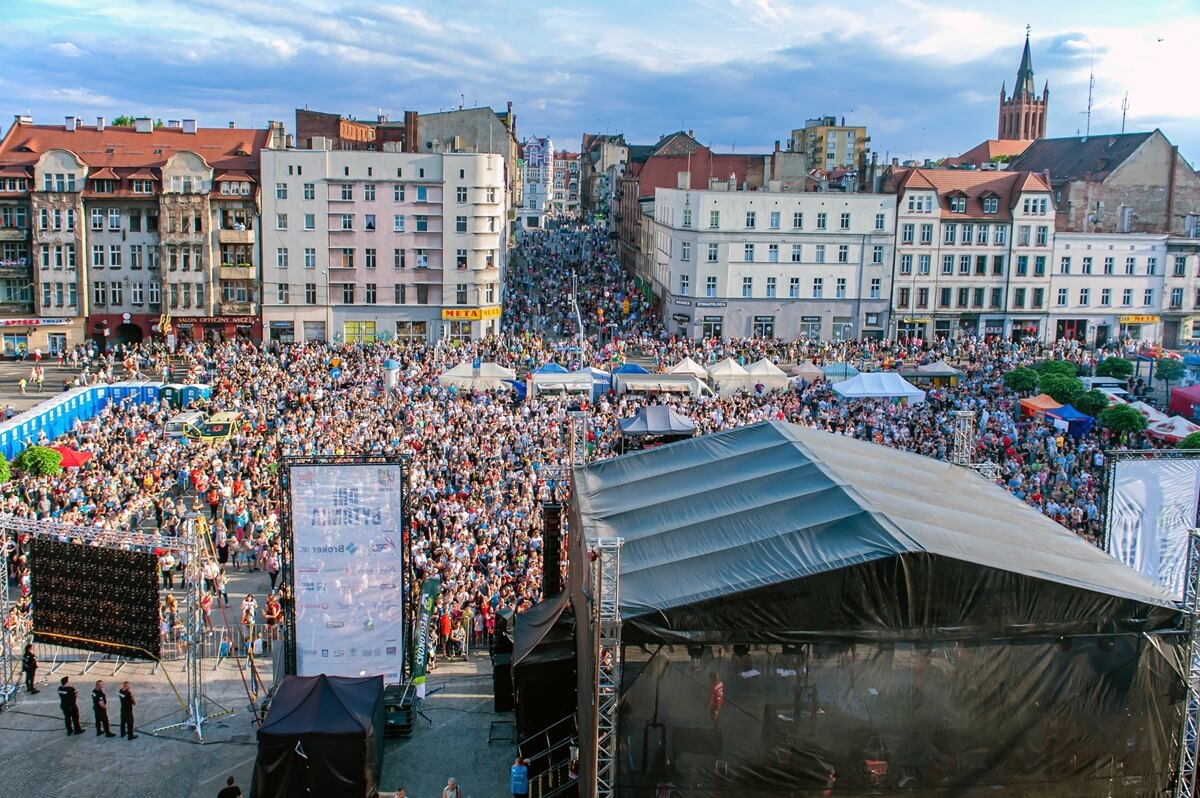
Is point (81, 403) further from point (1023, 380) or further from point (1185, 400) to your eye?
point (1185, 400)

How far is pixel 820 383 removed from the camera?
42.4 metres

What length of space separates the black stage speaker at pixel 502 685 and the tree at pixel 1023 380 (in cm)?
2919

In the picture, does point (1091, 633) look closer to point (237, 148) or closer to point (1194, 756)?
point (1194, 756)

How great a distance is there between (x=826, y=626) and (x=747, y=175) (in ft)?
209

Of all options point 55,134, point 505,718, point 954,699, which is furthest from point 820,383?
point 55,134

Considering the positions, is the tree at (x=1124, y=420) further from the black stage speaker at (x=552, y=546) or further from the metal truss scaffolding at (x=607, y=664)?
the metal truss scaffolding at (x=607, y=664)

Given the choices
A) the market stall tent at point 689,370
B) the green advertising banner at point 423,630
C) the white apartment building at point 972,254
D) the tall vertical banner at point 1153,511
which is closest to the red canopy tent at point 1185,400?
the market stall tent at point 689,370

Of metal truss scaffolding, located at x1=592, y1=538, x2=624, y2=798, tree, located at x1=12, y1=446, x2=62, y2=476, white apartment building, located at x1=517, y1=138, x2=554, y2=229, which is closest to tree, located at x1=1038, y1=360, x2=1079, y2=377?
metal truss scaffolding, located at x1=592, y1=538, x2=624, y2=798

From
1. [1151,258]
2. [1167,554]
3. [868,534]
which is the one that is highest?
[1151,258]

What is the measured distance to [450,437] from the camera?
32281mm

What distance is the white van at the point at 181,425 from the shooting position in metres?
32.7

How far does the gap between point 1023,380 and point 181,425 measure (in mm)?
29537

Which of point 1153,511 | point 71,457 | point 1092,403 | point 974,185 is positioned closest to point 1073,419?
point 1092,403

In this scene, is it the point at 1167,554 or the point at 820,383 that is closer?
the point at 1167,554
